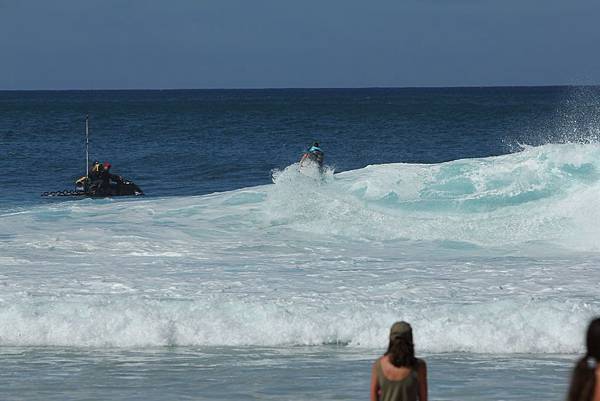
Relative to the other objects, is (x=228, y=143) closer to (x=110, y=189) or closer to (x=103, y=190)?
(x=110, y=189)

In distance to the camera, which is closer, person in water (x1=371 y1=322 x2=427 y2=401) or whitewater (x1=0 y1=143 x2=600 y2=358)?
person in water (x1=371 y1=322 x2=427 y2=401)

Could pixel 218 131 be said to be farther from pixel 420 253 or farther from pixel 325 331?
pixel 325 331

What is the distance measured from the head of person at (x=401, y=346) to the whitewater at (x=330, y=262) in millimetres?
5811

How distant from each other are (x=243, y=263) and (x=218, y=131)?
54323 mm

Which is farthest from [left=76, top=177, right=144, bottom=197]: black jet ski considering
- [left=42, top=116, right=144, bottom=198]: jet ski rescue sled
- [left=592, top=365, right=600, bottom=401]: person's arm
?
[left=592, top=365, right=600, bottom=401]: person's arm

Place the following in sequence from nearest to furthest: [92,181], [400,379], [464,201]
→ [400,379] < [464,201] < [92,181]

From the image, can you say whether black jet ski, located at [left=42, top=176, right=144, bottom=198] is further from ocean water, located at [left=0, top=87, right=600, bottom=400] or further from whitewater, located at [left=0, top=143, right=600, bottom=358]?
whitewater, located at [left=0, top=143, right=600, bottom=358]

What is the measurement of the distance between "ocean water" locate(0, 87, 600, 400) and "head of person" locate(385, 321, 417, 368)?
12.1 ft

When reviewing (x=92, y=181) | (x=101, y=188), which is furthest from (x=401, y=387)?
(x=92, y=181)

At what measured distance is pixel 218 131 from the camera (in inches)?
2827

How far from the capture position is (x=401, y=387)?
22.9 ft

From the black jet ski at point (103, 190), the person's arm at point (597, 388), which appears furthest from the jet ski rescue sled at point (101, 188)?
the person's arm at point (597, 388)

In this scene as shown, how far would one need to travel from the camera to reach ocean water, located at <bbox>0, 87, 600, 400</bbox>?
11.6 metres

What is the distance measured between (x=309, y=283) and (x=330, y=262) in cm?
221
